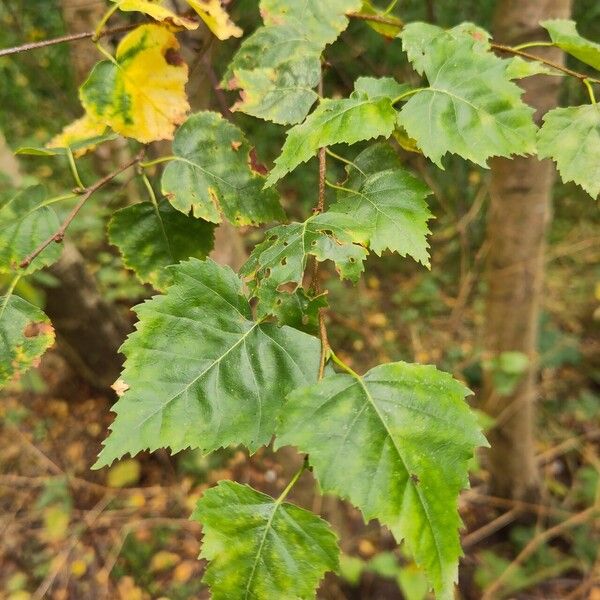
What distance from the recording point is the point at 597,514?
2699 millimetres

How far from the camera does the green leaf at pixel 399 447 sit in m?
0.58

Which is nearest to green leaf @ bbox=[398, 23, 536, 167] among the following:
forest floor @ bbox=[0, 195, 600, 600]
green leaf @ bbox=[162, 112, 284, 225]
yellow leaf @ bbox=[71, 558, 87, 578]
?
green leaf @ bbox=[162, 112, 284, 225]

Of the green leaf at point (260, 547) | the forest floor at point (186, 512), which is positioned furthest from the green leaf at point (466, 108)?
the forest floor at point (186, 512)

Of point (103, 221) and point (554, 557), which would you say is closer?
point (554, 557)

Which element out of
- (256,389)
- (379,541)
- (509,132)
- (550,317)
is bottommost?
(550,317)

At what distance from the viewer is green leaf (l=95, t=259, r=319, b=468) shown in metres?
0.63

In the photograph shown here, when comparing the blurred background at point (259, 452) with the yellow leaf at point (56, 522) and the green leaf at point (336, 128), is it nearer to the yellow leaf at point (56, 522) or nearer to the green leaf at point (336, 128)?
the yellow leaf at point (56, 522)

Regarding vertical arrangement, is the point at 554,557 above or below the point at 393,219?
below

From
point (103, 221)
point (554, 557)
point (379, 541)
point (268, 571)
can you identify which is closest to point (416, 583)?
point (379, 541)

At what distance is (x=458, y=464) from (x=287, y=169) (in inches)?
17.1

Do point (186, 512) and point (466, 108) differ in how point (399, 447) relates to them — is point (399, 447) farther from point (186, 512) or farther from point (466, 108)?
point (186, 512)

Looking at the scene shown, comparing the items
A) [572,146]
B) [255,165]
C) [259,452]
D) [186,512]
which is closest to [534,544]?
[259,452]

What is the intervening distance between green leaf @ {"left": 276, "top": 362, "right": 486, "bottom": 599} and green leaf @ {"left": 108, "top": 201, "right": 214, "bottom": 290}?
16.2 inches

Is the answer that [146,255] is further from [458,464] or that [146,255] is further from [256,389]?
[458,464]
